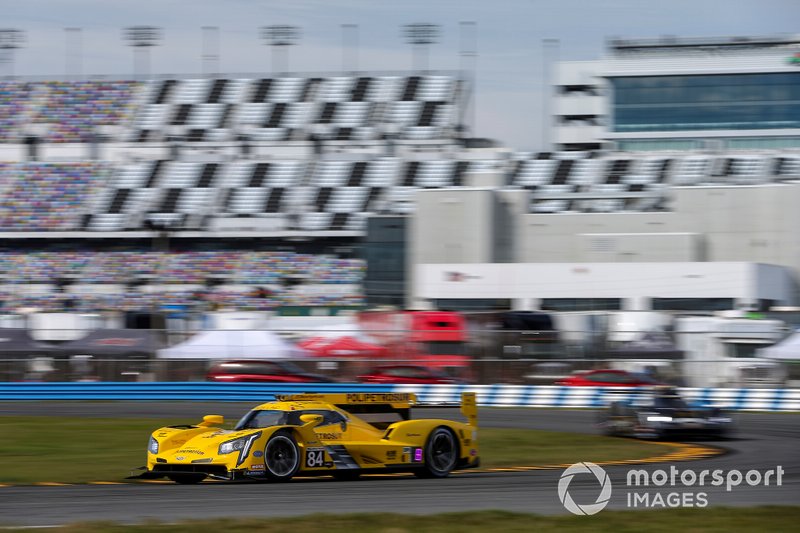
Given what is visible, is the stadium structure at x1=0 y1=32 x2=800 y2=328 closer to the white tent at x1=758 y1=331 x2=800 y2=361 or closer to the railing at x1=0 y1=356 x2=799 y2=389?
the railing at x1=0 y1=356 x2=799 y2=389

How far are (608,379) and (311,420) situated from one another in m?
16.4

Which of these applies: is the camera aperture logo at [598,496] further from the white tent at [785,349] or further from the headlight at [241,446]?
the white tent at [785,349]

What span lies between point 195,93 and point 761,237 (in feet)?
108

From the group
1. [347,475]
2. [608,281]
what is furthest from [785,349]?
[347,475]

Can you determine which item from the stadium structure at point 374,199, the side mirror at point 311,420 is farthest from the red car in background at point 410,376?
the side mirror at point 311,420

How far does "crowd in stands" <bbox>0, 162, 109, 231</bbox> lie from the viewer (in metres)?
53.8

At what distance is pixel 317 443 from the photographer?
12.3m

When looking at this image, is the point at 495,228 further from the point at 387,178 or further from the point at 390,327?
the point at 390,327

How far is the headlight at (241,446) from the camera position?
11.9 m

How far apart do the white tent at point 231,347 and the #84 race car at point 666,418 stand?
1184 cm

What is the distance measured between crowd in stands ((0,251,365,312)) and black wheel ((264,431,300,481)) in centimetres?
3382

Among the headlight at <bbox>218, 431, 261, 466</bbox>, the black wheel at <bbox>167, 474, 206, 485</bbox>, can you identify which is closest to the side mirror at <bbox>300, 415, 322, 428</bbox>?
the headlight at <bbox>218, 431, 261, 466</bbox>

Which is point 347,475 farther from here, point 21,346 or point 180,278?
point 180,278

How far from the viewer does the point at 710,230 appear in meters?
50.2
